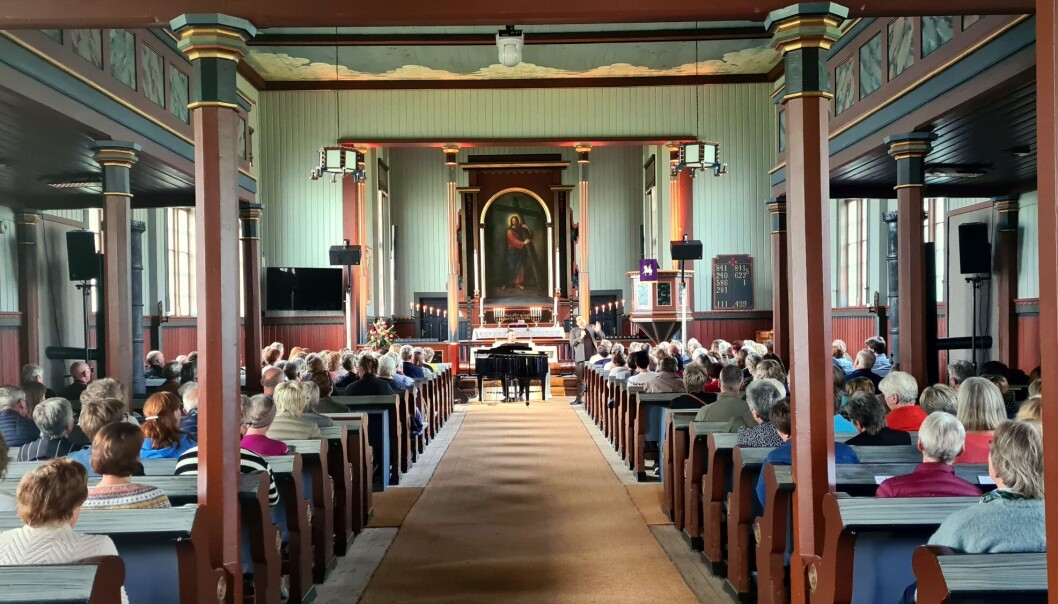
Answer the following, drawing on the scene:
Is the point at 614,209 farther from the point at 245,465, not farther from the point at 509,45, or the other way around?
the point at 245,465

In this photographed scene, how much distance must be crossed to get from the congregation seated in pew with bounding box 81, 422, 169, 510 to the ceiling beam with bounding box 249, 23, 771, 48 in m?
13.6

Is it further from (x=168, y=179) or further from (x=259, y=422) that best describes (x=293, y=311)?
(x=259, y=422)

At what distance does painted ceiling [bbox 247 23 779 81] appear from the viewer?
1684 cm

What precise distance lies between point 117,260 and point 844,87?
7856mm

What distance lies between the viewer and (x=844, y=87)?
10328 mm

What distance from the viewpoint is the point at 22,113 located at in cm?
761

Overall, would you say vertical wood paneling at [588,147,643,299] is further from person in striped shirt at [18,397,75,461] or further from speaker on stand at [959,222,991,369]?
person in striped shirt at [18,397,75,461]

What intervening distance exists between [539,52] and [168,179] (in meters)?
8.32

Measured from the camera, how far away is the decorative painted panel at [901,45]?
330 inches

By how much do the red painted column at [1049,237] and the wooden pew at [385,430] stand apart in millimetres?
6650

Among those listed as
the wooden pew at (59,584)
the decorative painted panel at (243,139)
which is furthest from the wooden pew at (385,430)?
the decorative painted panel at (243,139)

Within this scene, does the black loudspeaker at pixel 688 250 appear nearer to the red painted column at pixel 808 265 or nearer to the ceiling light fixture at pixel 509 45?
the ceiling light fixture at pixel 509 45

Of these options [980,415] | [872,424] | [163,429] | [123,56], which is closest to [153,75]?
[123,56]

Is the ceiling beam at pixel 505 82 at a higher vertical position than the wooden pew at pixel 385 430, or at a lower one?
higher
